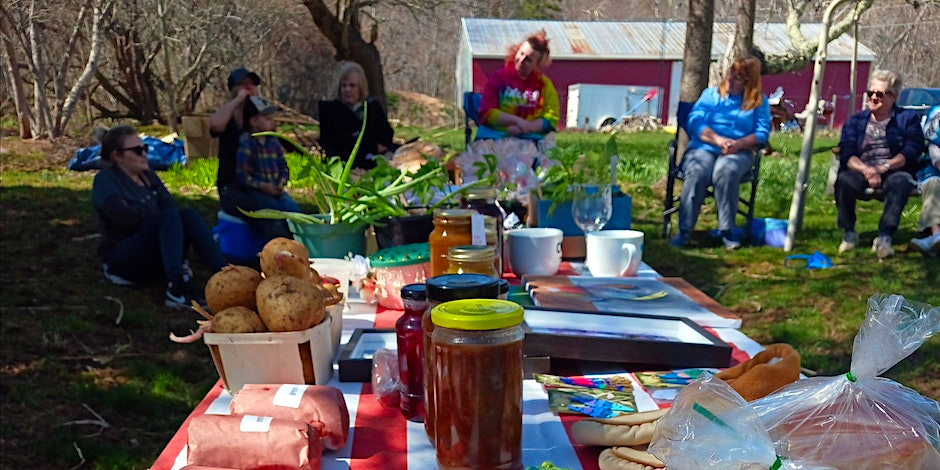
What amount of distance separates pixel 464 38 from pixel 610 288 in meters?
23.5

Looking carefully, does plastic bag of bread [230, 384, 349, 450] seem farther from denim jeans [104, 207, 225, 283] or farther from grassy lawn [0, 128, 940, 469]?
denim jeans [104, 207, 225, 283]

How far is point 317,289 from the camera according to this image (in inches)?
50.8

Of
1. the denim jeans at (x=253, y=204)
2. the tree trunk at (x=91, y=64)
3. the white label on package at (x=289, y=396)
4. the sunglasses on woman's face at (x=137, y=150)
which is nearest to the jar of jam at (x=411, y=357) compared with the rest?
the white label on package at (x=289, y=396)

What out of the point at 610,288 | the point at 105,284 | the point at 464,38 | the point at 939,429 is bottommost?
the point at 105,284

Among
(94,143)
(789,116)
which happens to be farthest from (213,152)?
(789,116)

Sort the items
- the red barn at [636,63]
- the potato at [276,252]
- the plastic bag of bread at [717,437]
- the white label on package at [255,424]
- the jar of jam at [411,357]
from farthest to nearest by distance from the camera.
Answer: the red barn at [636,63] → the potato at [276,252] → the jar of jam at [411,357] → the white label on package at [255,424] → the plastic bag of bread at [717,437]

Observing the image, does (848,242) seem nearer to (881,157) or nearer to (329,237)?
(881,157)

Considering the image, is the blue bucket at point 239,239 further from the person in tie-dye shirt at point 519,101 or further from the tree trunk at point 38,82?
the tree trunk at point 38,82

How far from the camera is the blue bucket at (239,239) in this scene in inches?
164

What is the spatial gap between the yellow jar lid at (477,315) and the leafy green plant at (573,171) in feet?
4.72

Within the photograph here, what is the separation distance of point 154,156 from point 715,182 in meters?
6.85

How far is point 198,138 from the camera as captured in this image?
28.5 feet

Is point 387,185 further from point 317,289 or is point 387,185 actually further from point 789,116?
point 789,116

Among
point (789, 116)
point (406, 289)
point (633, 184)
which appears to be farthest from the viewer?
point (789, 116)
